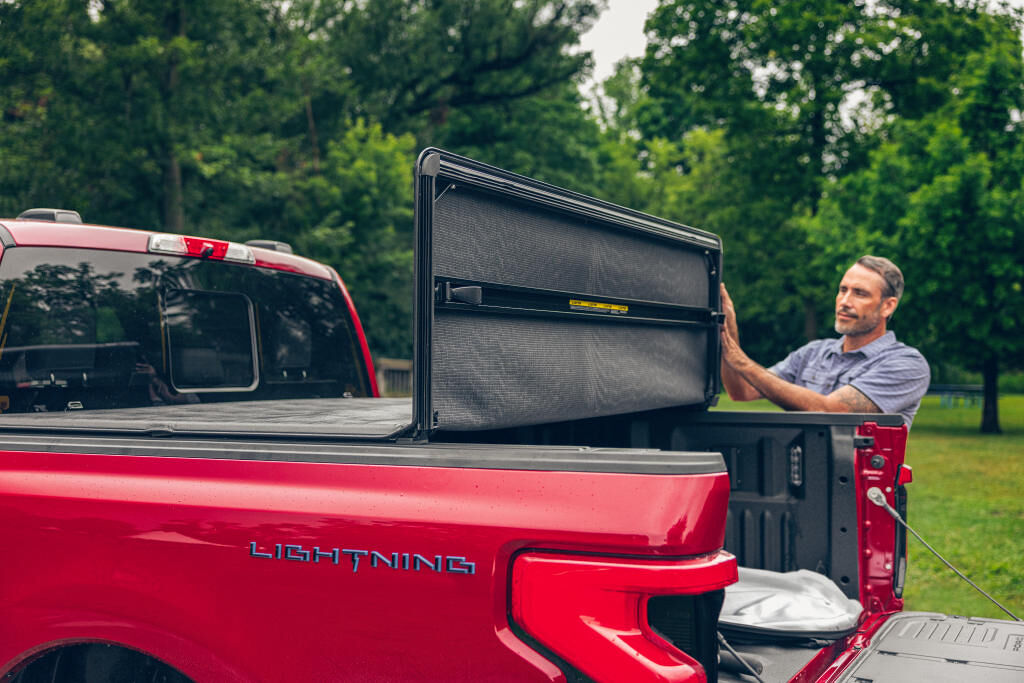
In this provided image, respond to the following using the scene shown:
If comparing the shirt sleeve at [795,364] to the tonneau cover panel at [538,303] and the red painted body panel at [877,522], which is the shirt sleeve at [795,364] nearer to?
the tonneau cover panel at [538,303]

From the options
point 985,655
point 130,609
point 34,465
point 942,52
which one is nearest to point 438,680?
point 130,609

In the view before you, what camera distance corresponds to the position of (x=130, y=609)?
7.75 ft

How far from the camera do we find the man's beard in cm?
453

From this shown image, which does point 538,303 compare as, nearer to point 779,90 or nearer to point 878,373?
point 878,373

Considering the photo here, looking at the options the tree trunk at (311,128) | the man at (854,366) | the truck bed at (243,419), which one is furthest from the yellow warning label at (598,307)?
the tree trunk at (311,128)

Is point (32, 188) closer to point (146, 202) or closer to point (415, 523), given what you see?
point (146, 202)

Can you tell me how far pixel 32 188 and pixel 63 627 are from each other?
15.4 metres

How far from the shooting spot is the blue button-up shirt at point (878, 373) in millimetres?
4262

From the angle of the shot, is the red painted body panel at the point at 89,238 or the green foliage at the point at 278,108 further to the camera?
the green foliage at the point at 278,108

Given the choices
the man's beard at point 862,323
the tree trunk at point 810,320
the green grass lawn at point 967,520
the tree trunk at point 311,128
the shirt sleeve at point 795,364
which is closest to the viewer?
the man's beard at point 862,323

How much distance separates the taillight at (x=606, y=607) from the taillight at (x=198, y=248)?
249cm

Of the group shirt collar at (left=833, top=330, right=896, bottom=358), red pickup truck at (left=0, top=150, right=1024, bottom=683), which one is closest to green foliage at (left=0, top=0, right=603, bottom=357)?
red pickup truck at (left=0, top=150, right=1024, bottom=683)

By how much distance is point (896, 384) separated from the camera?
14.0ft

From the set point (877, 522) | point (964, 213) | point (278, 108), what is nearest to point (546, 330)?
point (877, 522)
